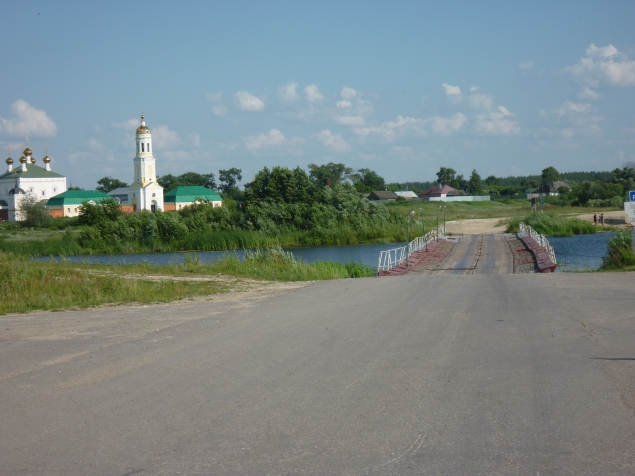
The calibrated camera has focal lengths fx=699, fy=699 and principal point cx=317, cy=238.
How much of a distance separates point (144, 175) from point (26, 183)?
24.3 m

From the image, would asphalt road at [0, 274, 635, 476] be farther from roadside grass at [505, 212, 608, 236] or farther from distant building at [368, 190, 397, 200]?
distant building at [368, 190, 397, 200]

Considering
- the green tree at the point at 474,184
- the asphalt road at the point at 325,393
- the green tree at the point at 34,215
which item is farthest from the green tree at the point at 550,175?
the asphalt road at the point at 325,393

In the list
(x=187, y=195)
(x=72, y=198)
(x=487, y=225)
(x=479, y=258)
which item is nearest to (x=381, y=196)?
(x=187, y=195)

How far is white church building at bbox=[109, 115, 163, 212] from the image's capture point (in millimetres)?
114812

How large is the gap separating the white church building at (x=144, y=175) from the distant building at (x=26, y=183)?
1800 centimetres

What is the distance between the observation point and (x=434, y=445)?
6059 mm

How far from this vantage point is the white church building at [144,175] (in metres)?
115

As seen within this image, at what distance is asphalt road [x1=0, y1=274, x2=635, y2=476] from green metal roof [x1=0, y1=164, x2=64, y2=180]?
12002 centimetres

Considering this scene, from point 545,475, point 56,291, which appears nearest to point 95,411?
point 545,475

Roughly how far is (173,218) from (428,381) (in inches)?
2474

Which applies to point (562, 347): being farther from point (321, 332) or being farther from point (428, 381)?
point (321, 332)

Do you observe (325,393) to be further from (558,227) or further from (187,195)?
(187,195)

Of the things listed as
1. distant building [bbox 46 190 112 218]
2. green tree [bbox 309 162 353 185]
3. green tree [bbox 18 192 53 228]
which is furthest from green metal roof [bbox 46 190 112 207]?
green tree [bbox 309 162 353 185]

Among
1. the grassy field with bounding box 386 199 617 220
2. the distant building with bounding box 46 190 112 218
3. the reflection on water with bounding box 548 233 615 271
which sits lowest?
the reflection on water with bounding box 548 233 615 271
